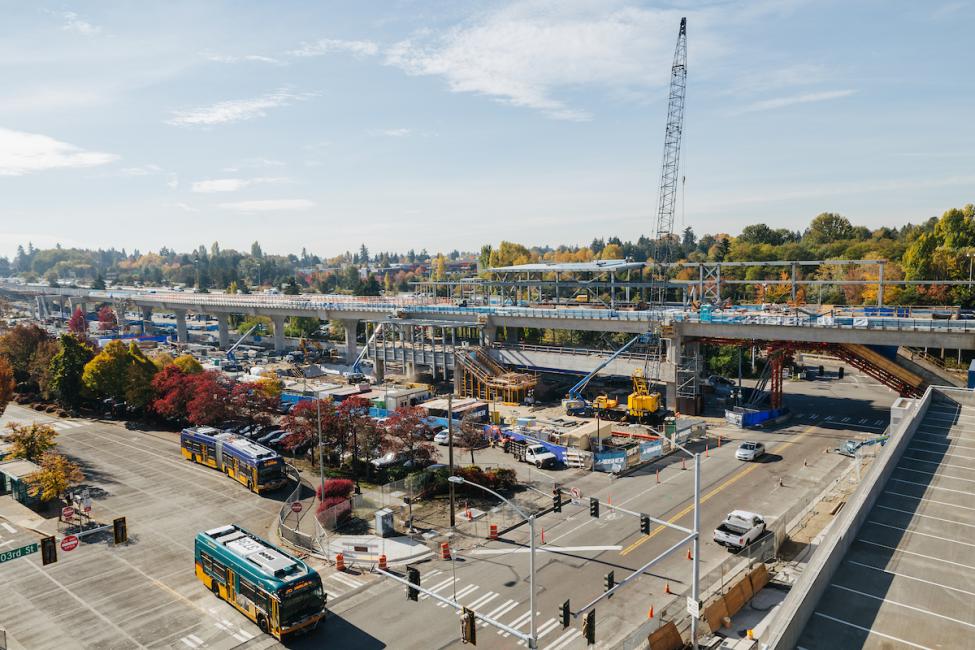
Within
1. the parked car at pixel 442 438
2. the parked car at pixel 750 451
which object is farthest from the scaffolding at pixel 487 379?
the parked car at pixel 750 451

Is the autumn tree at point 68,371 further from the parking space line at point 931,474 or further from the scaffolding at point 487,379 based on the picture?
the parking space line at point 931,474

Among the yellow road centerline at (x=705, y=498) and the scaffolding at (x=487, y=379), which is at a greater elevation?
the scaffolding at (x=487, y=379)

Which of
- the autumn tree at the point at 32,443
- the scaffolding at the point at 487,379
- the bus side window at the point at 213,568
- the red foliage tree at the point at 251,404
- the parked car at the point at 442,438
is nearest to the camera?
the bus side window at the point at 213,568

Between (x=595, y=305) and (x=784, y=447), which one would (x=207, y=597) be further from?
(x=595, y=305)

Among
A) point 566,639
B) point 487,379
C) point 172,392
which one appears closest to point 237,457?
point 172,392

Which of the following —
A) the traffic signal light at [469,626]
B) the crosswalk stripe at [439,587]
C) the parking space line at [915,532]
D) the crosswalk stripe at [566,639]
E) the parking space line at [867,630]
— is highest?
the parking space line at [915,532]

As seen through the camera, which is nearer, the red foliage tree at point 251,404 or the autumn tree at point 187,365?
the red foliage tree at point 251,404

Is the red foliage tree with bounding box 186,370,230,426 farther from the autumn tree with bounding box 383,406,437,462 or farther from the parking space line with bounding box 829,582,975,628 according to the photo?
the parking space line with bounding box 829,582,975,628
